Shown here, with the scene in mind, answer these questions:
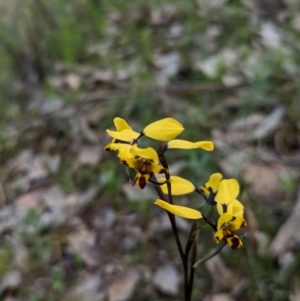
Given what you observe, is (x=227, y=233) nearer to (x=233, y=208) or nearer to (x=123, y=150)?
(x=233, y=208)

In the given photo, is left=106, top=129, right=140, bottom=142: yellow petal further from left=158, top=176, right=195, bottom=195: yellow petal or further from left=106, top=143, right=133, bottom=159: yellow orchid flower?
left=158, top=176, right=195, bottom=195: yellow petal

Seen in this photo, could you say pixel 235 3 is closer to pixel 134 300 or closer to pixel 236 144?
pixel 236 144

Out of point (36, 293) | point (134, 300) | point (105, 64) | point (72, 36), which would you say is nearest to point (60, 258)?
point (36, 293)

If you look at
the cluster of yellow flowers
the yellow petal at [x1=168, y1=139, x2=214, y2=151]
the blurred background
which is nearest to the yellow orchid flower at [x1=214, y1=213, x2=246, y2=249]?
the cluster of yellow flowers

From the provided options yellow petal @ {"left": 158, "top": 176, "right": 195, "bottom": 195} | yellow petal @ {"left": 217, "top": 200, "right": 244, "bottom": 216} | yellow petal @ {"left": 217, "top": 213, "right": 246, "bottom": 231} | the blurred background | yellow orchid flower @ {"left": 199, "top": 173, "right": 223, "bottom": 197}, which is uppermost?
yellow petal @ {"left": 217, "top": 213, "right": 246, "bottom": 231}

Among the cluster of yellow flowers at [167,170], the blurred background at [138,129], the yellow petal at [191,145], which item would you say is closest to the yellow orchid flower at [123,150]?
the cluster of yellow flowers at [167,170]

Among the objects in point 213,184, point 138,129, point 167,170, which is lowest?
point 138,129

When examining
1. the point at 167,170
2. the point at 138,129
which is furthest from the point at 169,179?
the point at 138,129
